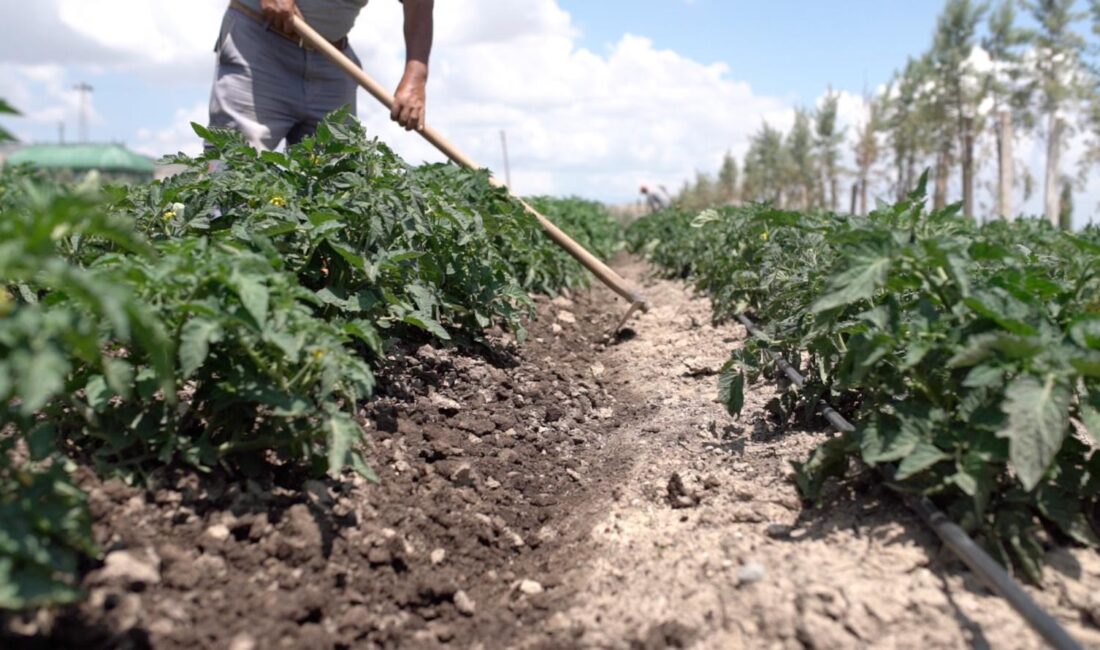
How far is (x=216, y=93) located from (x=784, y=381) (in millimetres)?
3036

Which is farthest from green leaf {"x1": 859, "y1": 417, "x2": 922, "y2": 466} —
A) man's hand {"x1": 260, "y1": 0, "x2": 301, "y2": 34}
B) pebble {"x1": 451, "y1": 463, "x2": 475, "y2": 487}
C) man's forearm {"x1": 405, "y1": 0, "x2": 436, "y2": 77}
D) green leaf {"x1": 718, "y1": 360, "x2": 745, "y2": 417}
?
man's hand {"x1": 260, "y1": 0, "x2": 301, "y2": 34}

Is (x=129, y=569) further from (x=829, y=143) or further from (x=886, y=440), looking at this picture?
(x=829, y=143)

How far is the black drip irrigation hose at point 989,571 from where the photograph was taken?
1567mm

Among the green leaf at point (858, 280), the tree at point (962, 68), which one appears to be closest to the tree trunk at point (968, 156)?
the tree at point (962, 68)

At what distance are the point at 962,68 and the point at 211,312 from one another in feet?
81.7

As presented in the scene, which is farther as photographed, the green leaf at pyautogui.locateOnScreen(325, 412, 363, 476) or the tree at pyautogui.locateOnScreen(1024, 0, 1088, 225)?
the tree at pyautogui.locateOnScreen(1024, 0, 1088, 225)

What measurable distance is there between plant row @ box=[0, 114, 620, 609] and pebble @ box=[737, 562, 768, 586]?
0.98m

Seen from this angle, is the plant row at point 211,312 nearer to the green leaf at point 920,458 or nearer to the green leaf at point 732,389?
the green leaf at point 732,389

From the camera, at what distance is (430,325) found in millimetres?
3104

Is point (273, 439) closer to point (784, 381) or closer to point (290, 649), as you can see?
point (290, 649)

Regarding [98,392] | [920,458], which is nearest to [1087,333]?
[920,458]

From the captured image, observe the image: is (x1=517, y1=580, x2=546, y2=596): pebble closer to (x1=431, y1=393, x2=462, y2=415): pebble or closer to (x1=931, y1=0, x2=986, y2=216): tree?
(x1=431, y1=393, x2=462, y2=415): pebble

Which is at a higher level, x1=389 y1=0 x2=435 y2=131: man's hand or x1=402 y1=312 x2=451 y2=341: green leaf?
x1=389 y1=0 x2=435 y2=131: man's hand

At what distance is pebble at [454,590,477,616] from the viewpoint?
82.7 inches
